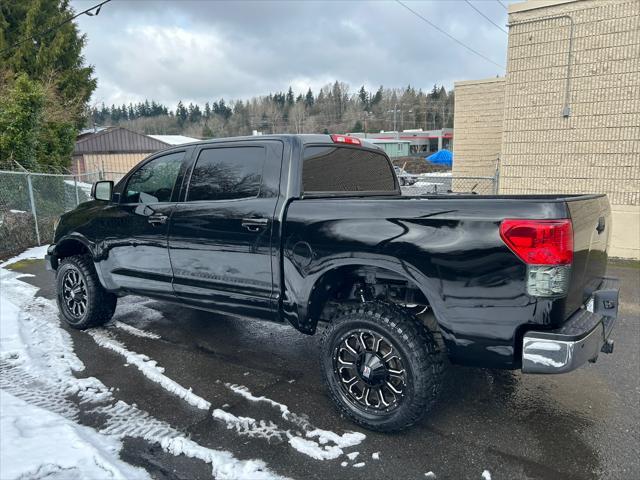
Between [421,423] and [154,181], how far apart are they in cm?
315

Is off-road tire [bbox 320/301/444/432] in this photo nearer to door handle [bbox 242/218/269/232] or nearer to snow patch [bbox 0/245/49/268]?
door handle [bbox 242/218/269/232]

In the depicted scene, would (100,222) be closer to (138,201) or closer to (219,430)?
(138,201)

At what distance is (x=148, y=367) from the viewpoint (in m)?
4.07

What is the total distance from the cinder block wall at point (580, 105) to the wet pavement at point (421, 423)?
14.5 ft

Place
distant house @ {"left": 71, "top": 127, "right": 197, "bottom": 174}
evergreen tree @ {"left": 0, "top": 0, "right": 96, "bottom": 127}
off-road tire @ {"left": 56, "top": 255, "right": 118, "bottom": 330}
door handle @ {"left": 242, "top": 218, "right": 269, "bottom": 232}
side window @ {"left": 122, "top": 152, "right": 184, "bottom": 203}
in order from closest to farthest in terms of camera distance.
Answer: door handle @ {"left": 242, "top": 218, "right": 269, "bottom": 232} → side window @ {"left": 122, "top": 152, "right": 184, "bottom": 203} → off-road tire @ {"left": 56, "top": 255, "right": 118, "bottom": 330} → evergreen tree @ {"left": 0, "top": 0, "right": 96, "bottom": 127} → distant house @ {"left": 71, "top": 127, "right": 197, "bottom": 174}

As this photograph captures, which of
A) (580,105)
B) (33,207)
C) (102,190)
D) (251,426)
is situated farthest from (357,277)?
(33,207)

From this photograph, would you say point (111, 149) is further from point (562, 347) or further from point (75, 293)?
point (562, 347)

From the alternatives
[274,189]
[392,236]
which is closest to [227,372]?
[274,189]

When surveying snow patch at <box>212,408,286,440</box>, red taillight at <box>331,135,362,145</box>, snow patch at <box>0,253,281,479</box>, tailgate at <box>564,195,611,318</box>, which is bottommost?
snow patch at <box>212,408,286,440</box>

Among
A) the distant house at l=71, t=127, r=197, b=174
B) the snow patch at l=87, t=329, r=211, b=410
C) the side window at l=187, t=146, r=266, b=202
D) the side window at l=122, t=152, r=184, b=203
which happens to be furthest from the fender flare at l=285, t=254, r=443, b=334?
the distant house at l=71, t=127, r=197, b=174

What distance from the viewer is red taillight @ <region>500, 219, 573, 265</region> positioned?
2414 mm

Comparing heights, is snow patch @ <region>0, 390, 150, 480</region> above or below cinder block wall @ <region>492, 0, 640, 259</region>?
below

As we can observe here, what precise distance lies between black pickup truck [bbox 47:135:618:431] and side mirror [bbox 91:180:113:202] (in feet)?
0.05

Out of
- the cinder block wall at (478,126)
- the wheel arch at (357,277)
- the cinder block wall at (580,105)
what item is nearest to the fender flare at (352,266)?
the wheel arch at (357,277)
